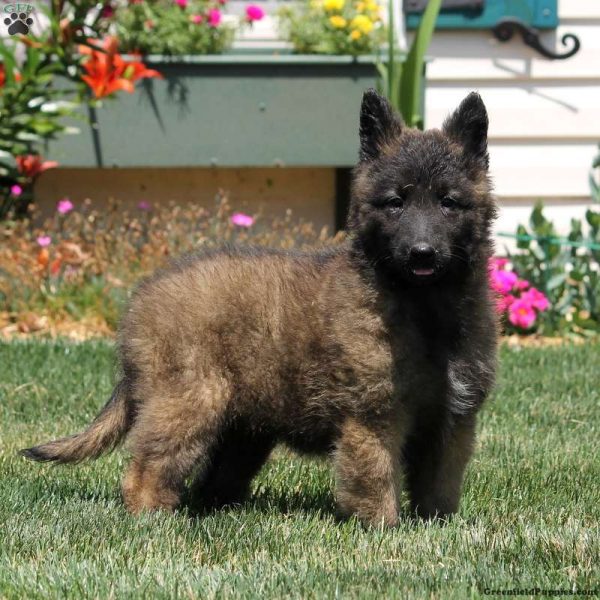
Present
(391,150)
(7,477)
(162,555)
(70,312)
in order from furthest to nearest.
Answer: (70,312) < (7,477) < (391,150) < (162,555)

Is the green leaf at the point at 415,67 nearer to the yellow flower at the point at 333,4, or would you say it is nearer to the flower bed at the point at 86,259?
the yellow flower at the point at 333,4

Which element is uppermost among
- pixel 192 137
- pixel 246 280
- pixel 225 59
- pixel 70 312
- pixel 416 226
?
pixel 416 226

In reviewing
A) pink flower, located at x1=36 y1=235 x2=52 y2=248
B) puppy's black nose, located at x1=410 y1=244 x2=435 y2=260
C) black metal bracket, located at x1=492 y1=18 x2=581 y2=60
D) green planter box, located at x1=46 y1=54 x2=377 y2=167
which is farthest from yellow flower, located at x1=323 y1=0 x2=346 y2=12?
puppy's black nose, located at x1=410 y1=244 x2=435 y2=260

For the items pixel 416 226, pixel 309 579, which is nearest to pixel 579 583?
pixel 309 579

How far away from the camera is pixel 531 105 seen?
9094 millimetres

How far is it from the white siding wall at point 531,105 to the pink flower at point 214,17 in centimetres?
168

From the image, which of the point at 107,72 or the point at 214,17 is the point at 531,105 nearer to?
the point at 214,17

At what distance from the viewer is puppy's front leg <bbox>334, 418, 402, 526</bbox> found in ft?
12.9

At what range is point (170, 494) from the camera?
4.20 meters

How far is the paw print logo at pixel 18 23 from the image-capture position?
7.12 m

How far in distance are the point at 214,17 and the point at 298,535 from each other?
5.57 m

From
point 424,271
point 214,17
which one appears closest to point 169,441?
point 424,271

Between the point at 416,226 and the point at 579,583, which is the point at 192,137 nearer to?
the point at 416,226

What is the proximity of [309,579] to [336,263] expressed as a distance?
4.19 ft
